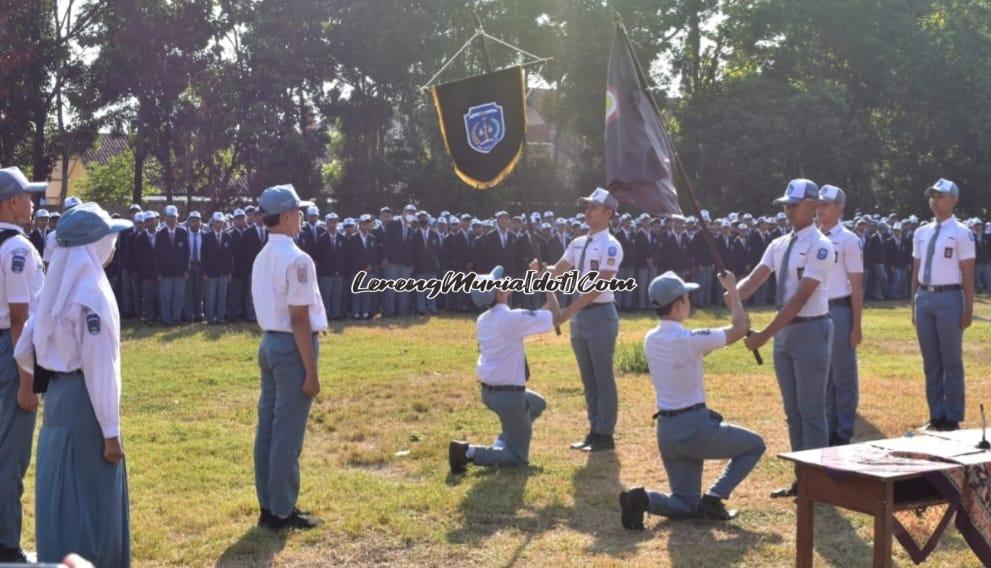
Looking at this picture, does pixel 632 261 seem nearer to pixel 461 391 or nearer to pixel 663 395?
pixel 461 391

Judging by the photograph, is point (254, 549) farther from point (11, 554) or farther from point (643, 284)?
point (643, 284)

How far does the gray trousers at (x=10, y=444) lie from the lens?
576 cm

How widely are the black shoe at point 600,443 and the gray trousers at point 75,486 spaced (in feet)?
16.0

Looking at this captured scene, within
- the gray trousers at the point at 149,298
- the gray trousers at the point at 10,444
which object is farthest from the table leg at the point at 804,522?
the gray trousers at the point at 149,298

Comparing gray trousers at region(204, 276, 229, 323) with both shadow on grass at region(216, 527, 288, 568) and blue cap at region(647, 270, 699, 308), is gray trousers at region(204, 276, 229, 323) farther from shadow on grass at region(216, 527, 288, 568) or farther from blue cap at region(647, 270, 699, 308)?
blue cap at region(647, 270, 699, 308)

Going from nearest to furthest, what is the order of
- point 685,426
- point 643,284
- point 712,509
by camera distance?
1. point 685,426
2. point 712,509
3. point 643,284

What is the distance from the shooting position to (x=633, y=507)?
655 centimetres

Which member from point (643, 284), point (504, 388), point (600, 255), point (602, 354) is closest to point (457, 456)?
point (504, 388)

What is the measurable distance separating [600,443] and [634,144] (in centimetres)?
256

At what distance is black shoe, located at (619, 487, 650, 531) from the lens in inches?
257

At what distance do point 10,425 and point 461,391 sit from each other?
6.31 meters

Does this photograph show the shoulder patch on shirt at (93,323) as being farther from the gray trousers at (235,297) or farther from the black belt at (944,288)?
the gray trousers at (235,297)

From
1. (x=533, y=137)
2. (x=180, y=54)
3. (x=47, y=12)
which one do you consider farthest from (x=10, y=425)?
(x=533, y=137)

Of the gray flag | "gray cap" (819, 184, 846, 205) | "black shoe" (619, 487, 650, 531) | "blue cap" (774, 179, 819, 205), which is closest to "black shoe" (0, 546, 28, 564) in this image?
"black shoe" (619, 487, 650, 531)
